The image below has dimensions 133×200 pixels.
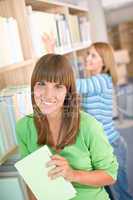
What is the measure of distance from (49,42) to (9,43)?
0.54 meters

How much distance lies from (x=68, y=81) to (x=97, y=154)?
28 centimetres

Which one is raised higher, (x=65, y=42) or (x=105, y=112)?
(x=65, y=42)

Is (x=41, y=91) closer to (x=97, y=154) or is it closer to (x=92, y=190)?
(x=97, y=154)

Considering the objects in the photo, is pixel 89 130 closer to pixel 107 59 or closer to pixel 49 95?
pixel 49 95

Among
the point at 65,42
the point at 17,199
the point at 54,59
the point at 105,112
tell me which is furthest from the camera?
the point at 65,42

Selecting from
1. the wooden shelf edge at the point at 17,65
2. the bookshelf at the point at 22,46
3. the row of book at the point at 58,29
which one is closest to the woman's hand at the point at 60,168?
the wooden shelf edge at the point at 17,65

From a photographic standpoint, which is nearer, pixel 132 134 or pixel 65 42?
pixel 65 42

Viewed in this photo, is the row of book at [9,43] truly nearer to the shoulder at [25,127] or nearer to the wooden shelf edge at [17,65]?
the wooden shelf edge at [17,65]

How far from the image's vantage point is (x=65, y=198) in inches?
49.5

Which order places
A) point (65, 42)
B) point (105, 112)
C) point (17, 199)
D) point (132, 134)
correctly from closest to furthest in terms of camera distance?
point (17, 199) → point (105, 112) → point (65, 42) → point (132, 134)

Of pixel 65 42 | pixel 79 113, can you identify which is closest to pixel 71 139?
pixel 79 113

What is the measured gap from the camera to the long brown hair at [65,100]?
4.00 ft

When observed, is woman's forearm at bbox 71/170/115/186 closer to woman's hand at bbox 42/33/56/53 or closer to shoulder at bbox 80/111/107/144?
shoulder at bbox 80/111/107/144

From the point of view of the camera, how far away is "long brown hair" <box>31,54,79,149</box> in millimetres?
1218
